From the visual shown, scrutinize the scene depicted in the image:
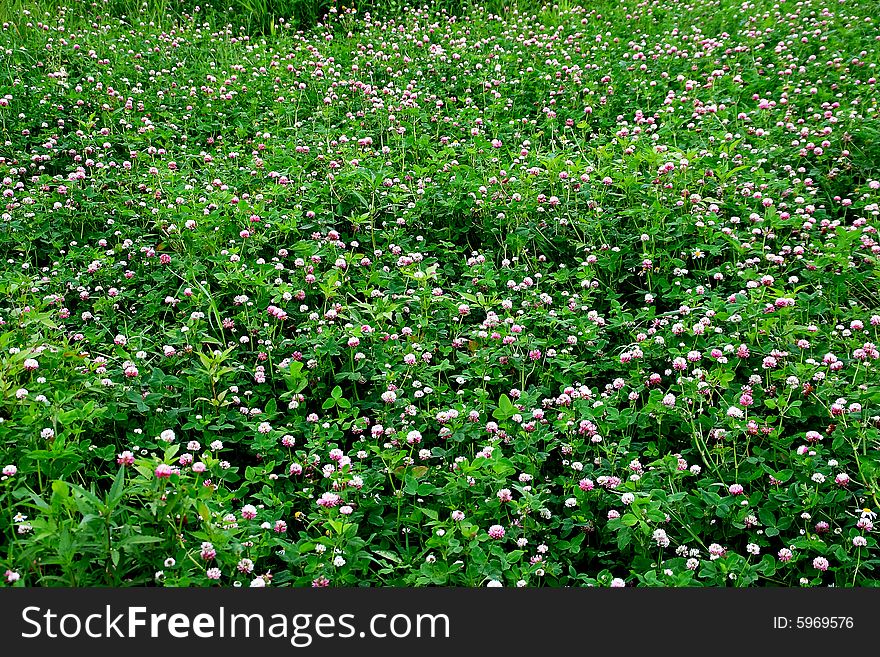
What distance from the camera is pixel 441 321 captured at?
3834mm

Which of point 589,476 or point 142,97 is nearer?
point 589,476

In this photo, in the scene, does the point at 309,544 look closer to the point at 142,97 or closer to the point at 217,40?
the point at 142,97

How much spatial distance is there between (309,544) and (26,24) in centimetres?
705

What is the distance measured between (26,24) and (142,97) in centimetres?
223

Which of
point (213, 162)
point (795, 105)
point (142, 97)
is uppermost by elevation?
point (142, 97)

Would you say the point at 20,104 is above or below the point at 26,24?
below

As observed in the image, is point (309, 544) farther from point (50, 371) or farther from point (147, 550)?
point (50, 371)

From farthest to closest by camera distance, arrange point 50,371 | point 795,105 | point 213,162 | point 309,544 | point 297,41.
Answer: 1. point 297,41
2. point 795,105
3. point 213,162
4. point 50,371
5. point 309,544

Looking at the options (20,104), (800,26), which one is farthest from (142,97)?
(800,26)

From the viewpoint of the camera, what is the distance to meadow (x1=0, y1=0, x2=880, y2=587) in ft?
8.66

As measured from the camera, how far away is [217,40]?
7.84 meters

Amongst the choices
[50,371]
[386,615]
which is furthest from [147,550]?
[50,371]

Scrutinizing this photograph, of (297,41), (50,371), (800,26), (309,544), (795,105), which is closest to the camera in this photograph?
(309,544)

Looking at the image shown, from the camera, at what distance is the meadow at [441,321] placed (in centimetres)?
264
